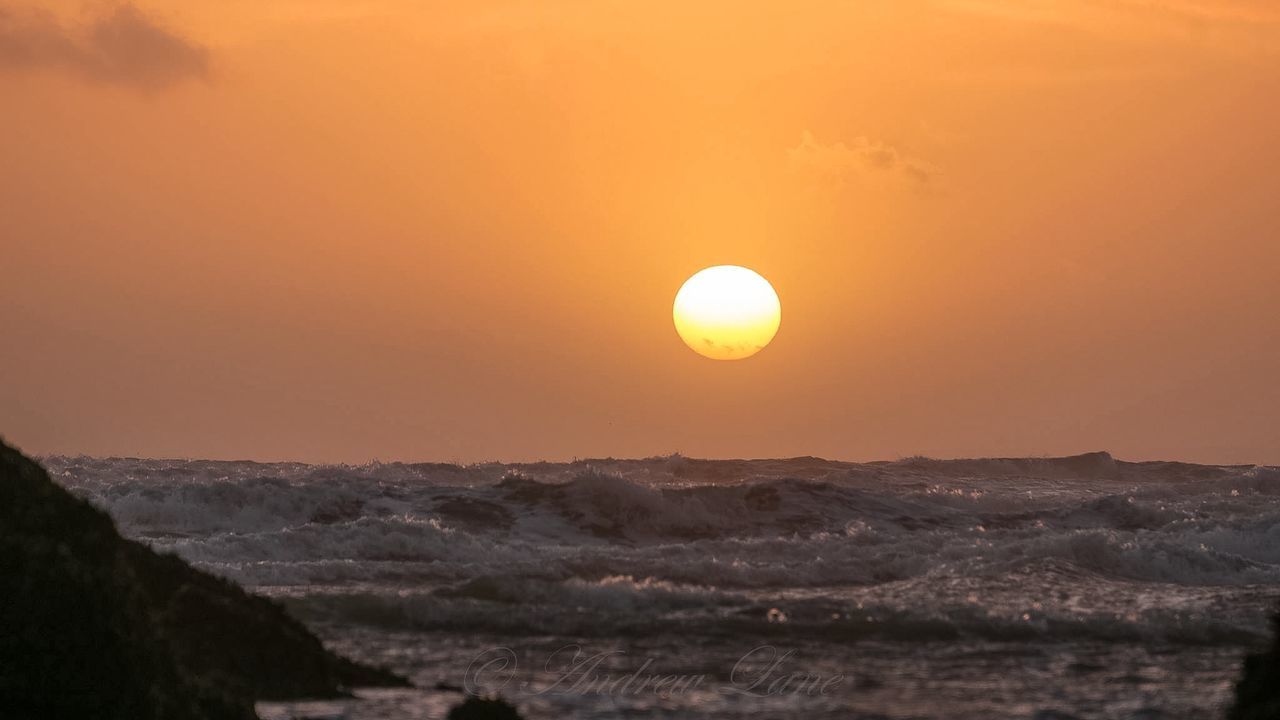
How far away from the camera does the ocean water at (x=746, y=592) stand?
47.7 ft

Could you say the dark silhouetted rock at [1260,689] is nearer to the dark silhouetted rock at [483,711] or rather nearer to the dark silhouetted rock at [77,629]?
the dark silhouetted rock at [483,711]

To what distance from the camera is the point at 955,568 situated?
2581 centimetres

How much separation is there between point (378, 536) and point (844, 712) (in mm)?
18197

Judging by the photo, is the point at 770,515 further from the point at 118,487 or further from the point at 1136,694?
the point at 1136,694

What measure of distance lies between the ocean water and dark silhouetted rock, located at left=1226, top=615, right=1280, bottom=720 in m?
2.27

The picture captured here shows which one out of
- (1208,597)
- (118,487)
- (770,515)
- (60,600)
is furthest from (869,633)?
(118,487)
